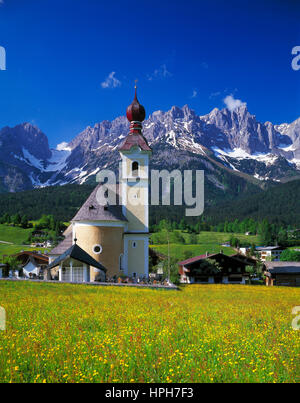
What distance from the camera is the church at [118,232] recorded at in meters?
32.0

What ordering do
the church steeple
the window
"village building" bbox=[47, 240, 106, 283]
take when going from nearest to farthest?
"village building" bbox=[47, 240, 106, 283]
the window
the church steeple

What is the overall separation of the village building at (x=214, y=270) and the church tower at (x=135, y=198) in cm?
2485

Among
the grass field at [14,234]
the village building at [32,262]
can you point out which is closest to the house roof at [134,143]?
the village building at [32,262]

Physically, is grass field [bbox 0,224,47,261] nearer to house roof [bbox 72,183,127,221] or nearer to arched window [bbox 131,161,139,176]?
arched window [bbox 131,161,139,176]

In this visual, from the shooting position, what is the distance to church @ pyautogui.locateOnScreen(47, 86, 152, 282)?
32.0m

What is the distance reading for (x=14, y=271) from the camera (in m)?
59.2

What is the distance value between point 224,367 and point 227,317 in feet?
23.2

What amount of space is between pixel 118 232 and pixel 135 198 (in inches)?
211

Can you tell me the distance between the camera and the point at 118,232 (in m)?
A: 36.8

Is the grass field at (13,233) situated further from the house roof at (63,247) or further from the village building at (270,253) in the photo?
the house roof at (63,247)

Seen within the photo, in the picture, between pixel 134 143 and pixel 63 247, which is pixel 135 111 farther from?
pixel 63 247

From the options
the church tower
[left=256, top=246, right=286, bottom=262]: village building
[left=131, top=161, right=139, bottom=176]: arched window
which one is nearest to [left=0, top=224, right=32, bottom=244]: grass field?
[left=256, top=246, right=286, bottom=262]: village building
